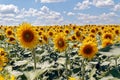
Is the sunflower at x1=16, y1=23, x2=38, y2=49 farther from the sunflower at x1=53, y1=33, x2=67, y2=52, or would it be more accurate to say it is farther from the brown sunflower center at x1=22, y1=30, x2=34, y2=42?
the sunflower at x1=53, y1=33, x2=67, y2=52

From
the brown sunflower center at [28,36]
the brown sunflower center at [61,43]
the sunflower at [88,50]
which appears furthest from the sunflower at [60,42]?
the brown sunflower center at [28,36]

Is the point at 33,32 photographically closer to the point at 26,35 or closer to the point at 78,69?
the point at 26,35

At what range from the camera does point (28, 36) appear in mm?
6859

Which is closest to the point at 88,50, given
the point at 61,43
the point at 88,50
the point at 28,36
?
the point at 88,50

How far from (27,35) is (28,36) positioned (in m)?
0.03

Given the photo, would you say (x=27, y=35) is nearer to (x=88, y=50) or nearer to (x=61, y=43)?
(x=88, y=50)

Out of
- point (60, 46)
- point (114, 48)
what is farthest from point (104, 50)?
point (60, 46)

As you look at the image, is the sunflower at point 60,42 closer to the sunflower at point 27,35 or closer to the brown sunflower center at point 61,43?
the brown sunflower center at point 61,43

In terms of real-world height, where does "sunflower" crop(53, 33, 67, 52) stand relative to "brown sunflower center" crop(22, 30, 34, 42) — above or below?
below

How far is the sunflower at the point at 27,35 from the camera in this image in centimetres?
666

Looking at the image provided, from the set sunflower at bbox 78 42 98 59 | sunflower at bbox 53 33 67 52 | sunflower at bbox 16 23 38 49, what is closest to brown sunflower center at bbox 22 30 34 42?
sunflower at bbox 16 23 38 49

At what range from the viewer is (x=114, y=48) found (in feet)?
6.13

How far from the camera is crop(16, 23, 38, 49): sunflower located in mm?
6662

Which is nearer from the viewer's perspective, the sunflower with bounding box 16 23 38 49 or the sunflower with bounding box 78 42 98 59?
the sunflower with bounding box 16 23 38 49
